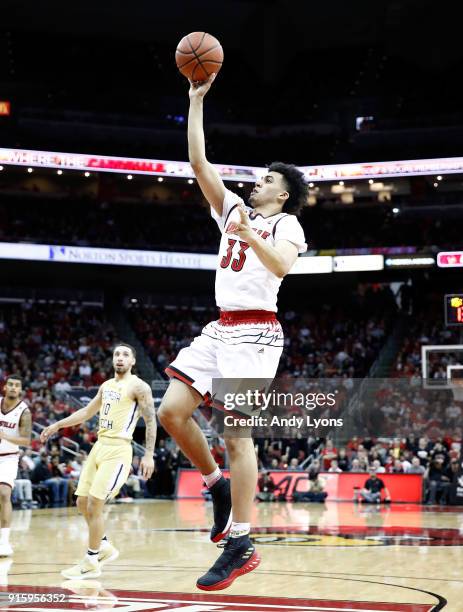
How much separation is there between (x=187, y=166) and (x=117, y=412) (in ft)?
80.0

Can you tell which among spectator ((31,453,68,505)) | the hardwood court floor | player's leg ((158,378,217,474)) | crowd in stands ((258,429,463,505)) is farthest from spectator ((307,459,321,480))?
player's leg ((158,378,217,474))

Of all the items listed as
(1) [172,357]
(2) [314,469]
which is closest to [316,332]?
(1) [172,357]

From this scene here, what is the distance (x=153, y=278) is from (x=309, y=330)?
653 cm

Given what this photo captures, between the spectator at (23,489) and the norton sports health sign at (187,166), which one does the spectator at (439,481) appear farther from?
the norton sports health sign at (187,166)

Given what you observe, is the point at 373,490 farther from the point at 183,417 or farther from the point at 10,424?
the point at 183,417

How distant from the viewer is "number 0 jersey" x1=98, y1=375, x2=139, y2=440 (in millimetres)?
9125

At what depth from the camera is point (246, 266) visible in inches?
218

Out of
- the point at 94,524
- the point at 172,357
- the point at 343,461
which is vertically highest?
the point at 172,357

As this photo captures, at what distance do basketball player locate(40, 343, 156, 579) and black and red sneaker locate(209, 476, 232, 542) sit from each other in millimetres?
2760

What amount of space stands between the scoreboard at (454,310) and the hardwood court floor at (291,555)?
13.0 ft

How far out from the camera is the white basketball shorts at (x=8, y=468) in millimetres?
10766

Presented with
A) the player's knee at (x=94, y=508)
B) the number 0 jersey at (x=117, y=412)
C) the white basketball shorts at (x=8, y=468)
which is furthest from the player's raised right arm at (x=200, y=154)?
the white basketball shorts at (x=8, y=468)

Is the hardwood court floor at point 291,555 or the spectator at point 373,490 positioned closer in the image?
the hardwood court floor at point 291,555

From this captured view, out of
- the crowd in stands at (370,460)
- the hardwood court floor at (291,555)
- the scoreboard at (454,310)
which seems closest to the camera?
the hardwood court floor at (291,555)
